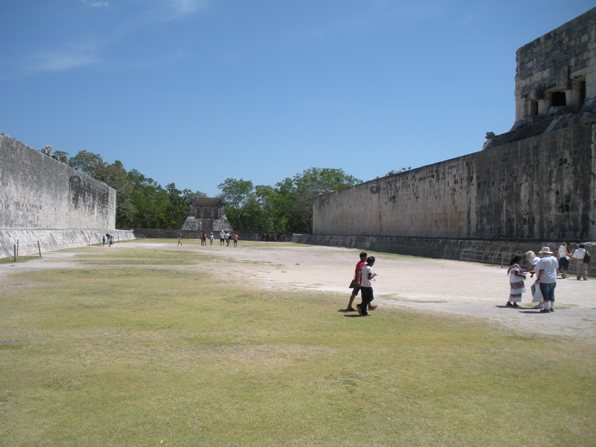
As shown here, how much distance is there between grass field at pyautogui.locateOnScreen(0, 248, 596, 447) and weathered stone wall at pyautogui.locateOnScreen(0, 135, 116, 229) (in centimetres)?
1396

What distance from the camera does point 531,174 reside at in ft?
59.2

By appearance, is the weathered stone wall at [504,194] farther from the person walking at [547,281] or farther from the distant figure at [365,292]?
the distant figure at [365,292]

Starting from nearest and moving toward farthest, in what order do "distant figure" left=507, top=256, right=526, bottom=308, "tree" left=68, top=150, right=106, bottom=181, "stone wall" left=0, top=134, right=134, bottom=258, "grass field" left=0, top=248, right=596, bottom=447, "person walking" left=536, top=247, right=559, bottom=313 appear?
"grass field" left=0, top=248, right=596, bottom=447, "person walking" left=536, top=247, right=559, bottom=313, "distant figure" left=507, top=256, right=526, bottom=308, "stone wall" left=0, top=134, right=134, bottom=258, "tree" left=68, top=150, right=106, bottom=181

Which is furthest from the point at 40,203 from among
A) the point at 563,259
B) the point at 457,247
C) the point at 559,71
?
the point at 559,71

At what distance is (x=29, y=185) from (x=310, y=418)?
21537 millimetres

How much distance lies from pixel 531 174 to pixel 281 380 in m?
16.4

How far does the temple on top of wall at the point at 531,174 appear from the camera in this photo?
52.4 ft

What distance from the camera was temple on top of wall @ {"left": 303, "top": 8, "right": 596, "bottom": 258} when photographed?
628 inches

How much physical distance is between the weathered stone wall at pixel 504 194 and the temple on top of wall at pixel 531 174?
0.03 m

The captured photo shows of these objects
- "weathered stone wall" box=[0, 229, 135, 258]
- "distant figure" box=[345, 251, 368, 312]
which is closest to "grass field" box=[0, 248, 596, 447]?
"distant figure" box=[345, 251, 368, 312]

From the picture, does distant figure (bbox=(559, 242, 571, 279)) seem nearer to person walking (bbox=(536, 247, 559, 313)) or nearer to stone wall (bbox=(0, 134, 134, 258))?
person walking (bbox=(536, 247, 559, 313))

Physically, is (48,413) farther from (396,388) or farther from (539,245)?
(539,245)

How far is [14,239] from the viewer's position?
1694 cm

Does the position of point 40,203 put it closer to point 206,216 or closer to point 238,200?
point 206,216
